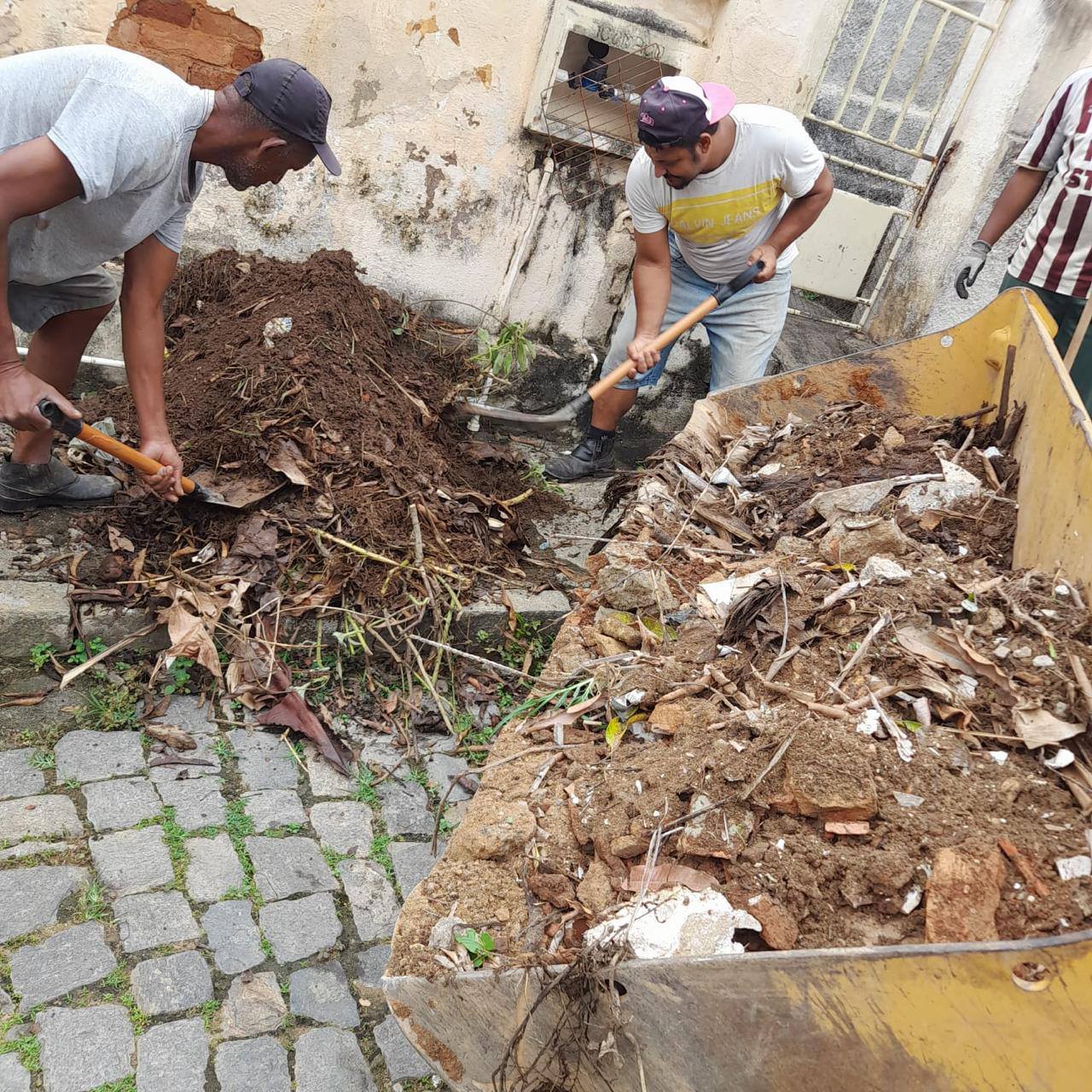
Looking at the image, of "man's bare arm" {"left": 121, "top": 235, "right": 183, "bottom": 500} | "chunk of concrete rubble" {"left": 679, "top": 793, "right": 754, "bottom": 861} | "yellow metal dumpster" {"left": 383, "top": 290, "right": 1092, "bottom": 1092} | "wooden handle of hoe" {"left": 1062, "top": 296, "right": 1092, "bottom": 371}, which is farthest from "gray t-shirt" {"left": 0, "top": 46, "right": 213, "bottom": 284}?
"wooden handle of hoe" {"left": 1062, "top": 296, "right": 1092, "bottom": 371}

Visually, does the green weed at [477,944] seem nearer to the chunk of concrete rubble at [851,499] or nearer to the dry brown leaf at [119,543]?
the chunk of concrete rubble at [851,499]

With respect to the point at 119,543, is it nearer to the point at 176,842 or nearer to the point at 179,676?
the point at 179,676

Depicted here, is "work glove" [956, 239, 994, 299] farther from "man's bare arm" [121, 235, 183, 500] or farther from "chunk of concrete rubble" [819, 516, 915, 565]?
"man's bare arm" [121, 235, 183, 500]

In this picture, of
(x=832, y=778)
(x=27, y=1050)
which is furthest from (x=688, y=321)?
(x=27, y=1050)

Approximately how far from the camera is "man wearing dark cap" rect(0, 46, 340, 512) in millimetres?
2504

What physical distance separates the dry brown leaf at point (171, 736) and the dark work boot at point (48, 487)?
1111 millimetres

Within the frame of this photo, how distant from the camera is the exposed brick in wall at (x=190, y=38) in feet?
14.0

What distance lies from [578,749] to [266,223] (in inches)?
143

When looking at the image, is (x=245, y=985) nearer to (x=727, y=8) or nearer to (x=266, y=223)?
(x=266, y=223)

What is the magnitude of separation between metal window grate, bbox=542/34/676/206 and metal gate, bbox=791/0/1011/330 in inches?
47.0

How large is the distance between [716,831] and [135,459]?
2242mm

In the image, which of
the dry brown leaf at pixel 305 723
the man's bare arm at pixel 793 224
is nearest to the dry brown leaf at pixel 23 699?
the dry brown leaf at pixel 305 723

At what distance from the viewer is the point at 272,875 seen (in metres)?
2.67

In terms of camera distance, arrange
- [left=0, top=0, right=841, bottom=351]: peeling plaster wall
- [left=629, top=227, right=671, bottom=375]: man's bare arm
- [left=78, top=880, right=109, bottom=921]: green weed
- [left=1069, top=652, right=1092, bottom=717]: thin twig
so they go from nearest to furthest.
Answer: [left=1069, top=652, right=1092, bottom=717]: thin twig, [left=78, top=880, right=109, bottom=921]: green weed, [left=629, top=227, right=671, bottom=375]: man's bare arm, [left=0, top=0, right=841, bottom=351]: peeling plaster wall
